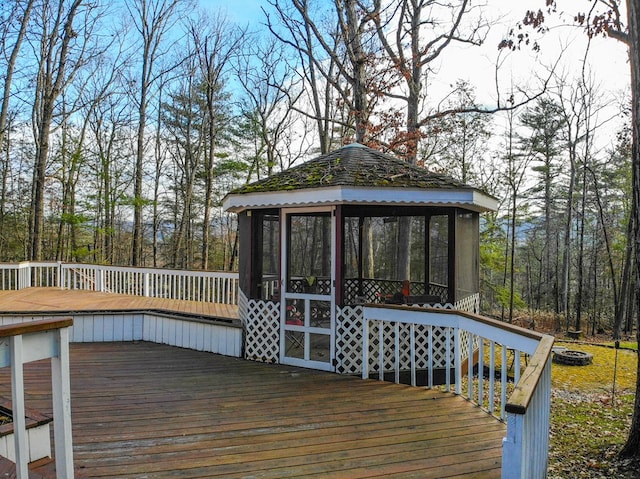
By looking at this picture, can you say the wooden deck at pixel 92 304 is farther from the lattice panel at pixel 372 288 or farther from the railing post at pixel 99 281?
the lattice panel at pixel 372 288

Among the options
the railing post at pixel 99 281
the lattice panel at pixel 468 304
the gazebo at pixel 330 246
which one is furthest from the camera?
the railing post at pixel 99 281

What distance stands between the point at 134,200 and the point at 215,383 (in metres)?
10.8

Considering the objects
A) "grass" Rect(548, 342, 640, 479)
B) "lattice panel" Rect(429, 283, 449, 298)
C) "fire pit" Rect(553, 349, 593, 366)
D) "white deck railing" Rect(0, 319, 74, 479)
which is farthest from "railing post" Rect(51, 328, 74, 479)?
"fire pit" Rect(553, 349, 593, 366)

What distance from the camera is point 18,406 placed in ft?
6.01

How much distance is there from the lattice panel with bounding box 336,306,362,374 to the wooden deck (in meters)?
2.45

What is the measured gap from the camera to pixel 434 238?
7.12 meters

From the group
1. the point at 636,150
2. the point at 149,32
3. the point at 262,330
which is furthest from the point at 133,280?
the point at 149,32

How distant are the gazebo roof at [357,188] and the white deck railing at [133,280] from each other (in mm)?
3202

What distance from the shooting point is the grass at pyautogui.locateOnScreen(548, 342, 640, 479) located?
3941 mm

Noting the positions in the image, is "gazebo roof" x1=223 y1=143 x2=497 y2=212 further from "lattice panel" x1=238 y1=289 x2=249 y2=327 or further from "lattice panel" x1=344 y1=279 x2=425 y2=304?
"lattice panel" x1=344 y1=279 x2=425 y2=304

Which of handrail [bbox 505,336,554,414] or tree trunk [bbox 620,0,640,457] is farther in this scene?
tree trunk [bbox 620,0,640,457]

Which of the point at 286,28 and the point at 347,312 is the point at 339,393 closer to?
the point at 347,312

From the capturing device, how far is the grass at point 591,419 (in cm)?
394

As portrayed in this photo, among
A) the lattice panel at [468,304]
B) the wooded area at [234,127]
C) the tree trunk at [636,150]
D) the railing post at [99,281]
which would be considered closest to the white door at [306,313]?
the lattice panel at [468,304]
